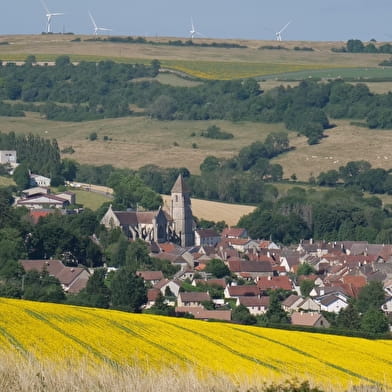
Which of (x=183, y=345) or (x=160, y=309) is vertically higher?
(x=183, y=345)

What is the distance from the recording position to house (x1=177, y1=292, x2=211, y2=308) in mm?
70688

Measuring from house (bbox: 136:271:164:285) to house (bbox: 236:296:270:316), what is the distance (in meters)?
6.37

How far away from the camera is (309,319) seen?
6309cm

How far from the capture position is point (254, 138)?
531 ft

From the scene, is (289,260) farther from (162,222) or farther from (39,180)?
(39,180)

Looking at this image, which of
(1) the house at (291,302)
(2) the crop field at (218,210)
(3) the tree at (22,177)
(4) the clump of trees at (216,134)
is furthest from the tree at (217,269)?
(4) the clump of trees at (216,134)

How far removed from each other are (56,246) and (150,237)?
18502 mm

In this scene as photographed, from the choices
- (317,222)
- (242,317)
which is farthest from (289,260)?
(242,317)

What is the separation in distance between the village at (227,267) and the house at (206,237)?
20 millimetres

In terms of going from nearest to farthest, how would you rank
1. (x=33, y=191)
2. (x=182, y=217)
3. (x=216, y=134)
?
(x=182, y=217) → (x=33, y=191) → (x=216, y=134)

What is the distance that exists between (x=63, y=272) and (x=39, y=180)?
1641 inches

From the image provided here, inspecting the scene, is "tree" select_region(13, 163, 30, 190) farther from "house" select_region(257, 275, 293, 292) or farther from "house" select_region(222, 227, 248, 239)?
"house" select_region(257, 275, 293, 292)

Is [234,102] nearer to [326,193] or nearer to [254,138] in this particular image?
[254,138]

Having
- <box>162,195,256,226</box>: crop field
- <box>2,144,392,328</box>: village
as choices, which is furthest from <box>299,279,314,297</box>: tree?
<box>162,195,256,226</box>: crop field
